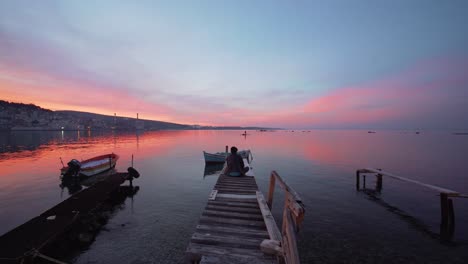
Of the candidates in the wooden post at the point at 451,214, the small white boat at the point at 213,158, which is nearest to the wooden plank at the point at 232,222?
the wooden post at the point at 451,214

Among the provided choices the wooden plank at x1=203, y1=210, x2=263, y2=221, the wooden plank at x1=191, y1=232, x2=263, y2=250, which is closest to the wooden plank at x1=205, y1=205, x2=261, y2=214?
the wooden plank at x1=203, y1=210, x2=263, y2=221

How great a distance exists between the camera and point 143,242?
10031 mm

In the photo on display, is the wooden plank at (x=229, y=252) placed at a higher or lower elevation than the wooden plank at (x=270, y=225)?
lower

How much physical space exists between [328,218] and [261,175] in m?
13.5

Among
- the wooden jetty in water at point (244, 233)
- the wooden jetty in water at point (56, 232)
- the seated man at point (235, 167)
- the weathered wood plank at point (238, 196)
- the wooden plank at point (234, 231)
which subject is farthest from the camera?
the seated man at point (235, 167)

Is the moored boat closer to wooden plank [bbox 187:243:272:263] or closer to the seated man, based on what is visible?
the seated man

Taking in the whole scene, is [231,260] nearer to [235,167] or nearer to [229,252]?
[229,252]

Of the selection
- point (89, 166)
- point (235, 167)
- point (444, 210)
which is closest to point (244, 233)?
point (235, 167)

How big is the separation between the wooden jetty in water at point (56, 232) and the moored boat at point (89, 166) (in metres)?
9.07

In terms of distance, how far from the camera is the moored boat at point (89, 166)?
21.5 metres

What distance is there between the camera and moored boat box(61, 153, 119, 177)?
70.4 ft

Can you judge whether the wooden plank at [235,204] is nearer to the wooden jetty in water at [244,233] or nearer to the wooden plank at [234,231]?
the wooden jetty in water at [244,233]

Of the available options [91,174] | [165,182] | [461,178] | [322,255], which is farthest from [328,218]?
[91,174]

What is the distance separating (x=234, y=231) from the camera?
6801mm
